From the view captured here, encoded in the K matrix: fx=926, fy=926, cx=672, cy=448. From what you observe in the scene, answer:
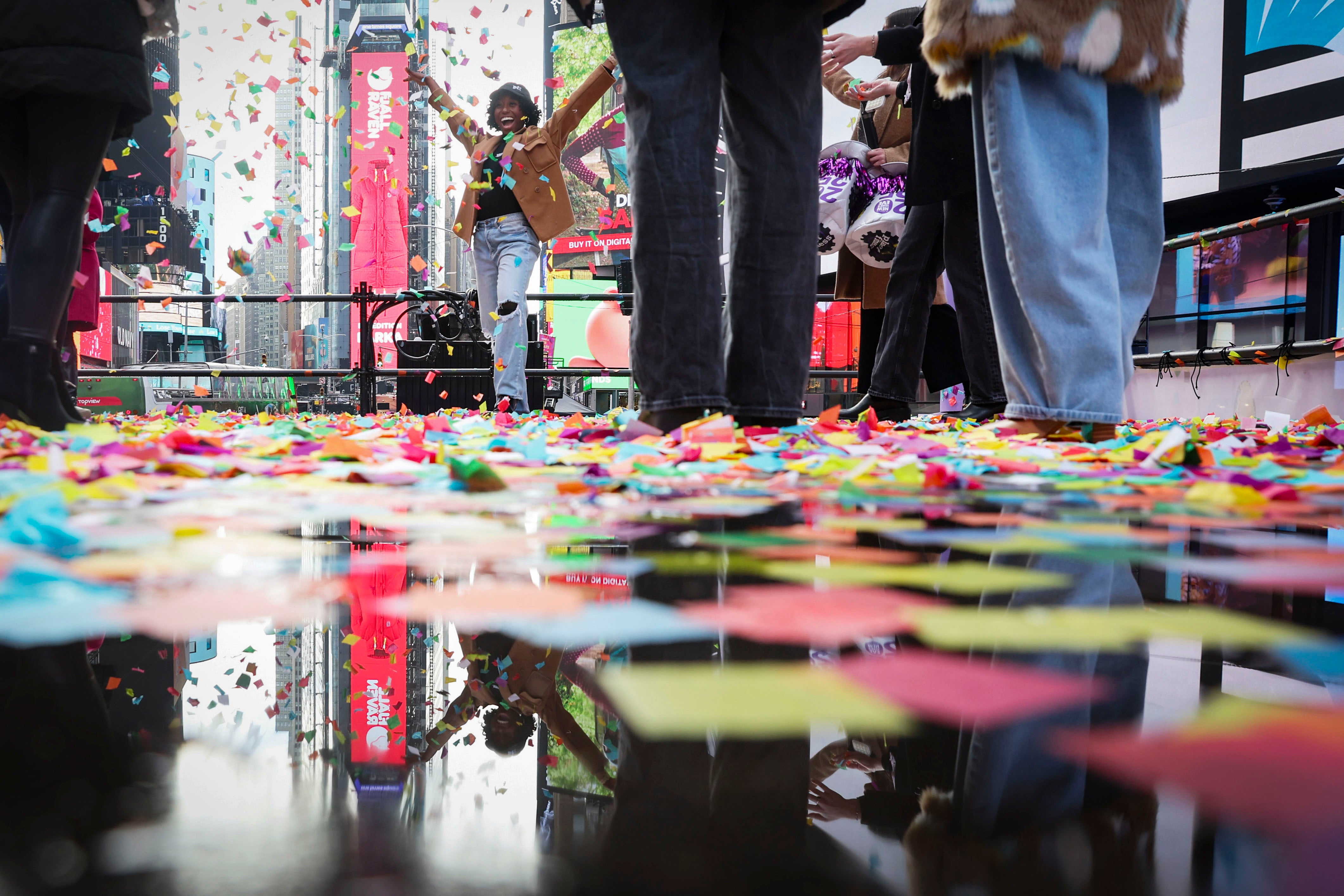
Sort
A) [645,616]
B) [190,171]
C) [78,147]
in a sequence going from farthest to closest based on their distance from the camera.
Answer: [190,171] → [78,147] → [645,616]

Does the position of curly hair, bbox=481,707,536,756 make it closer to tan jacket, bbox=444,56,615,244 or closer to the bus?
tan jacket, bbox=444,56,615,244

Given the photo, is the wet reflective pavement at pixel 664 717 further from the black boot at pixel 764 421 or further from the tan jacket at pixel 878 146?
the tan jacket at pixel 878 146

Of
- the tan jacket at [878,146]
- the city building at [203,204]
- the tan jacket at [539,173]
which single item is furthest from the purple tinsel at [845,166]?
the city building at [203,204]

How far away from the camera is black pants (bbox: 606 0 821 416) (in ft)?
4.78

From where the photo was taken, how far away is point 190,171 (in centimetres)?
1236

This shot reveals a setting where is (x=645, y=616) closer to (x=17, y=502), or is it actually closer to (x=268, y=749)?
(x=268, y=749)

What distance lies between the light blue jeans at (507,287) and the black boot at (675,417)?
2053mm

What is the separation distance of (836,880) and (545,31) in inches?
633

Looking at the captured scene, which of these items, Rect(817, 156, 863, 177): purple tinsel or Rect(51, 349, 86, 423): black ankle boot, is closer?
Rect(51, 349, 86, 423): black ankle boot

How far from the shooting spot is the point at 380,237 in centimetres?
1702

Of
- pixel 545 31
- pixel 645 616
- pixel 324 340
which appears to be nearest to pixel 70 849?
pixel 645 616

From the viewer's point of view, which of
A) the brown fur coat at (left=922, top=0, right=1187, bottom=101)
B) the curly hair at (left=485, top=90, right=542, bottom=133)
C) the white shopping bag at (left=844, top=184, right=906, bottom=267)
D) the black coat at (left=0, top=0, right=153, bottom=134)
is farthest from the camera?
the curly hair at (left=485, top=90, right=542, bottom=133)

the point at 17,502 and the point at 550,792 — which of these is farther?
the point at 17,502

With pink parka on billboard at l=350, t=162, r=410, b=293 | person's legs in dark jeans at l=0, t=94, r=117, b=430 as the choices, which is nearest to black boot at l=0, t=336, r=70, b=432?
person's legs in dark jeans at l=0, t=94, r=117, b=430
